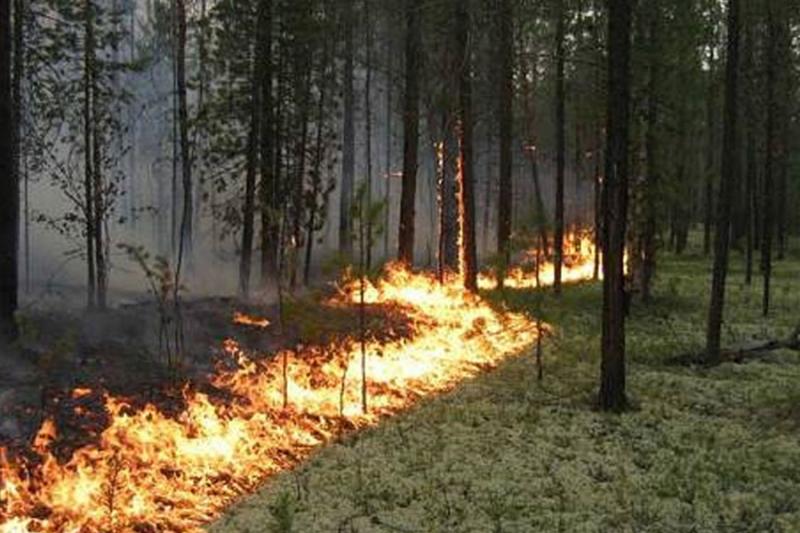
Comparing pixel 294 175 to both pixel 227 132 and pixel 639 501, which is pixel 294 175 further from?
pixel 639 501

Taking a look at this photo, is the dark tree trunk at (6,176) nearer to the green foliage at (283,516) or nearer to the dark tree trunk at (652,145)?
the green foliage at (283,516)

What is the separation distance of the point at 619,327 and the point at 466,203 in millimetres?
11044

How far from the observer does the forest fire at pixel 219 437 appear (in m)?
7.58

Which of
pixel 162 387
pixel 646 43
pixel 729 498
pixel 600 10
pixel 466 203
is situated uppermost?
pixel 600 10

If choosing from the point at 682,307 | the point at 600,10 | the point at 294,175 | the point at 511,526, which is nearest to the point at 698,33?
the point at 600,10

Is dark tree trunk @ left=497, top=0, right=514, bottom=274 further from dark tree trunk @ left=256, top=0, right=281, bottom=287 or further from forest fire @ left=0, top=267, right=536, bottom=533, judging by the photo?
forest fire @ left=0, top=267, right=536, bottom=533

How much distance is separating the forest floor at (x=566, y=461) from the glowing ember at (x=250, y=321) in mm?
3684

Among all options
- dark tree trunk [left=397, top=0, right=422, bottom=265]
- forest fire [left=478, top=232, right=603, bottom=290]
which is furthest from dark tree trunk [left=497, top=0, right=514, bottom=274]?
dark tree trunk [left=397, top=0, right=422, bottom=265]

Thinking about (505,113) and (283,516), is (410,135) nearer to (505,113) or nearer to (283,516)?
(505,113)

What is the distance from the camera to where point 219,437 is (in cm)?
988

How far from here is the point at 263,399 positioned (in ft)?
38.0

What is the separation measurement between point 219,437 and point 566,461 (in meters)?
3.95

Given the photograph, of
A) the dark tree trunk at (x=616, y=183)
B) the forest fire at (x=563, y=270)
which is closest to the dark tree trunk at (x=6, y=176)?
the dark tree trunk at (x=616, y=183)

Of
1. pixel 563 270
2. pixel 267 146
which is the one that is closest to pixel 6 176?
pixel 267 146
